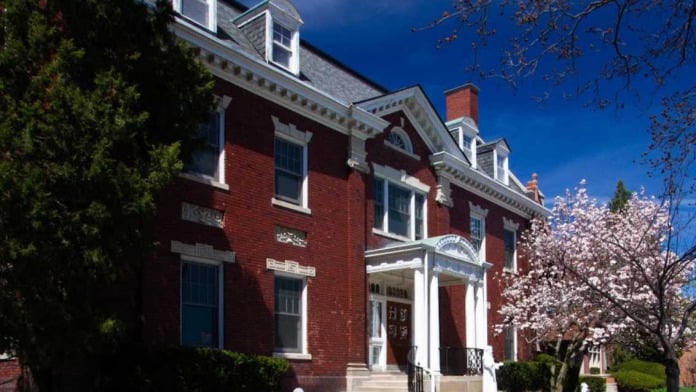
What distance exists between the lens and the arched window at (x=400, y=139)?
949 inches

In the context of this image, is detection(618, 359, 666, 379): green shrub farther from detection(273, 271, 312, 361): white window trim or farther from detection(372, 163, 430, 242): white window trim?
detection(273, 271, 312, 361): white window trim

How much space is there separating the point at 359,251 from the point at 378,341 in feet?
9.73

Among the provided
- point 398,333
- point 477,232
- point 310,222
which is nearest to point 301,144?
point 310,222

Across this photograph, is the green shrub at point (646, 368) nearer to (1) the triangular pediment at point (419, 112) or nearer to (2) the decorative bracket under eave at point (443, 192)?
(2) the decorative bracket under eave at point (443, 192)

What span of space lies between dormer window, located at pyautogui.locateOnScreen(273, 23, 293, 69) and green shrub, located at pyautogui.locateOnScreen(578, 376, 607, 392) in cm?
1973

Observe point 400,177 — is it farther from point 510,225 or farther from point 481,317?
point 510,225

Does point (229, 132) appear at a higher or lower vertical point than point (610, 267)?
higher

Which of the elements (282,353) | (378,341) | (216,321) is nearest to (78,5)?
(216,321)

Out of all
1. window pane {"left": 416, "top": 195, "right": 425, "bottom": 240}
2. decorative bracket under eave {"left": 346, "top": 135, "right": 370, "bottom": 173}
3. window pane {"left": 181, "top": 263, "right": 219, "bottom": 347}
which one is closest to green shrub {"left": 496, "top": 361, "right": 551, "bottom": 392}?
window pane {"left": 416, "top": 195, "right": 425, "bottom": 240}

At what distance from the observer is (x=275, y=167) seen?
19.5m

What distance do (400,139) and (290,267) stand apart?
6997 mm

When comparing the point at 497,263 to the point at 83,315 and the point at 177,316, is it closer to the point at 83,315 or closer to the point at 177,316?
the point at 177,316

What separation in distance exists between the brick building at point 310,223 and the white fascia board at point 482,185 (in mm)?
106

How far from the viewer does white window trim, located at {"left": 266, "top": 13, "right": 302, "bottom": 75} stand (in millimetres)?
20125
